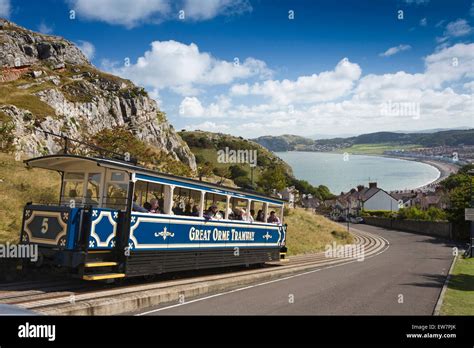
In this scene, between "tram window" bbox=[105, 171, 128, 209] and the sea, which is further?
the sea

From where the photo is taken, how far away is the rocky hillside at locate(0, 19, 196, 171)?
181 feet

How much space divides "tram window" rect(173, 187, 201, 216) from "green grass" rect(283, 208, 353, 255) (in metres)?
14.5

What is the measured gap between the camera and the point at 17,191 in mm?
18250

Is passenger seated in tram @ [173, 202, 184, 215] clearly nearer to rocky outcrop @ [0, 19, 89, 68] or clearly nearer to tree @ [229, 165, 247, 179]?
tree @ [229, 165, 247, 179]

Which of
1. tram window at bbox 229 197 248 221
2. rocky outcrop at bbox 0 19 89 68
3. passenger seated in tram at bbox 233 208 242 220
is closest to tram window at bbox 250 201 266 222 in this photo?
tram window at bbox 229 197 248 221

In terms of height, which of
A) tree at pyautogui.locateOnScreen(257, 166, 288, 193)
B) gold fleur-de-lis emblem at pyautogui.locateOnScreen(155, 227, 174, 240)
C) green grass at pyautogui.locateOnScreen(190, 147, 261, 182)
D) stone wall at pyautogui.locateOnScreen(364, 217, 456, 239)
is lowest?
stone wall at pyautogui.locateOnScreen(364, 217, 456, 239)

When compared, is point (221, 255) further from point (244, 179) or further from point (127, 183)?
point (244, 179)

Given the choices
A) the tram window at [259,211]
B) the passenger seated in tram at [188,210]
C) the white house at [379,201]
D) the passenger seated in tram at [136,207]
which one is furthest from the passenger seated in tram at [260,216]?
the white house at [379,201]

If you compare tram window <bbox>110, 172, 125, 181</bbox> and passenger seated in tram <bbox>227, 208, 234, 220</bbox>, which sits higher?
tram window <bbox>110, 172, 125, 181</bbox>

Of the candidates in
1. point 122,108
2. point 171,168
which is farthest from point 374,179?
point 171,168

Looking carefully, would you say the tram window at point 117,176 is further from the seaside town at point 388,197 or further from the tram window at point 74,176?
the seaside town at point 388,197

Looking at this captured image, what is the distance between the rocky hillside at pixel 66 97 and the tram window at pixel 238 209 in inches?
1091

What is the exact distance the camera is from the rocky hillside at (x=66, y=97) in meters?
55.1
